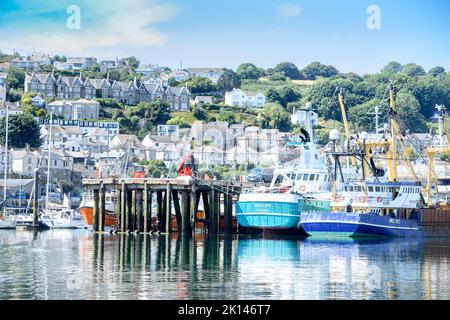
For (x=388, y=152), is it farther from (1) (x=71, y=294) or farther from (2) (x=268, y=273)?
(1) (x=71, y=294)

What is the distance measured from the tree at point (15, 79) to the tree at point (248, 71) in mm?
40114

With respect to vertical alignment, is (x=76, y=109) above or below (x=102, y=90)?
below

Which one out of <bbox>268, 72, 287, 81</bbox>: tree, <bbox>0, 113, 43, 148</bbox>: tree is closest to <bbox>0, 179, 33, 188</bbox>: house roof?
<bbox>0, 113, 43, 148</bbox>: tree

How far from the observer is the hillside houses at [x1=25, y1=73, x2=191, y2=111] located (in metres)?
150

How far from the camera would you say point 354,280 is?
36.7 m

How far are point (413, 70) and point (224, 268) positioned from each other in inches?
4769

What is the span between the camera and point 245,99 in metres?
156

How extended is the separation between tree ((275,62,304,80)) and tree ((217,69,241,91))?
11062mm

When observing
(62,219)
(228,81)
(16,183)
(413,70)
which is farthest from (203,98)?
(62,219)

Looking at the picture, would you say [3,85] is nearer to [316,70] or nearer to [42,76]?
[42,76]

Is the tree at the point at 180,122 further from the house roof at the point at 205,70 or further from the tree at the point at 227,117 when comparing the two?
the house roof at the point at 205,70

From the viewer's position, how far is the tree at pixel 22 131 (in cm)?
11894

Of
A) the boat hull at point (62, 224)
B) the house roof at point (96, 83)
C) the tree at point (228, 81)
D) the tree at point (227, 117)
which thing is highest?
the tree at point (228, 81)

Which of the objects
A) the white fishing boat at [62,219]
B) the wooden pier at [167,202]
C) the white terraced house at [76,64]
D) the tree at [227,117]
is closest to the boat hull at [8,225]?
the white fishing boat at [62,219]
